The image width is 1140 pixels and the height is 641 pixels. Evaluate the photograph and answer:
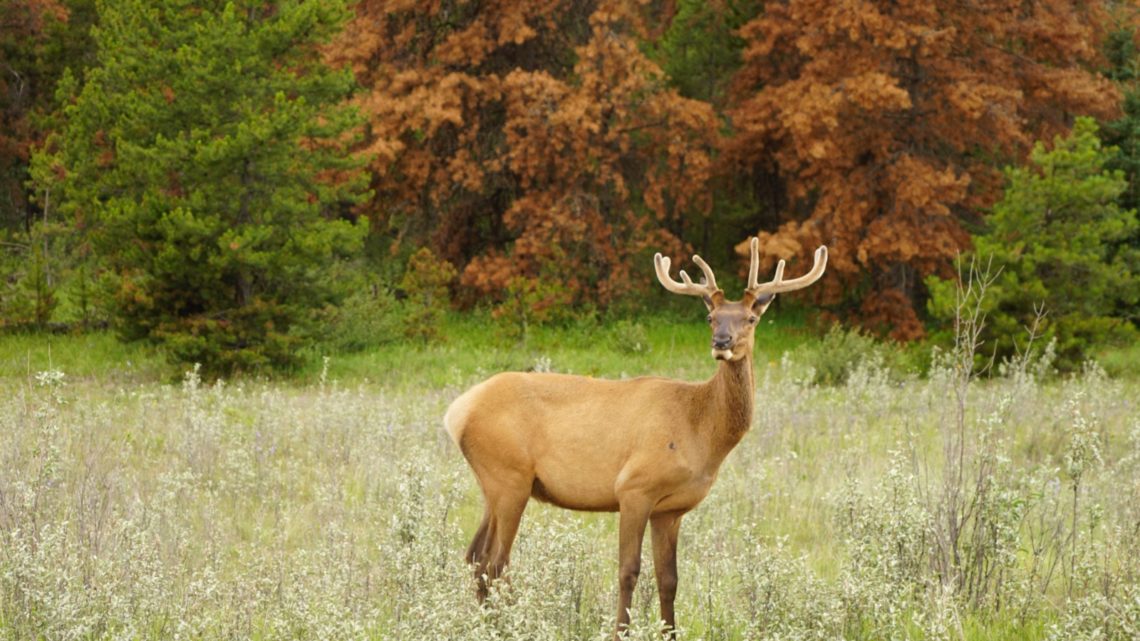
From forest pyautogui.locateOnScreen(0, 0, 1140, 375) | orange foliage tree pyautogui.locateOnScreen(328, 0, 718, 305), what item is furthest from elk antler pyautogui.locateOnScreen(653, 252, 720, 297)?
orange foliage tree pyautogui.locateOnScreen(328, 0, 718, 305)

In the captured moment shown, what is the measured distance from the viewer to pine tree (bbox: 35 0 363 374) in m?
13.9

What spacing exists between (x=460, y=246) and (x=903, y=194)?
7455mm

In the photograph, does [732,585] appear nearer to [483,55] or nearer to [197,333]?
[197,333]

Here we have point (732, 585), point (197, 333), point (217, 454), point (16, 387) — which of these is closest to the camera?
point (732, 585)

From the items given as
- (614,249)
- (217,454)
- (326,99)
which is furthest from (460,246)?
(217,454)

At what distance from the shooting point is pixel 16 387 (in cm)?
1262

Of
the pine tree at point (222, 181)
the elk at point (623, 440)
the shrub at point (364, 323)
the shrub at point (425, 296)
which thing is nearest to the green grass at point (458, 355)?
the shrub at point (364, 323)

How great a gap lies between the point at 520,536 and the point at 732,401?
1.76 m

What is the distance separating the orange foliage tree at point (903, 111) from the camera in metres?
17.4

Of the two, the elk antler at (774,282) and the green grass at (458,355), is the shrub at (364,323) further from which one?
the elk antler at (774,282)

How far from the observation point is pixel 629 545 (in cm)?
584

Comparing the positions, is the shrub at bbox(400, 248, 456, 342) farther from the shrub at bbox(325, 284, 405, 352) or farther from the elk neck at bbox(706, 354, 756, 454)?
the elk neck at bbox(706, 354, 756, 454)

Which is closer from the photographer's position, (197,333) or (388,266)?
(197,333)

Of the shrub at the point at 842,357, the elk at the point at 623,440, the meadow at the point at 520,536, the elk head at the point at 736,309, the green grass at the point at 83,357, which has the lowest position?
the green grass at the point at 83,357
